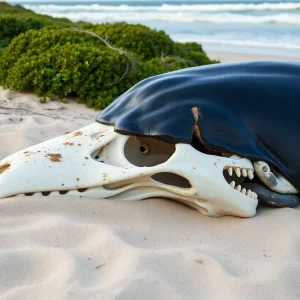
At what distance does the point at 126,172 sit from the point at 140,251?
504 millimetres

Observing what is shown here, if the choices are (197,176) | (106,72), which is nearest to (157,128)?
(197,176)

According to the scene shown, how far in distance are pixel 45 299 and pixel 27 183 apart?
94 cm

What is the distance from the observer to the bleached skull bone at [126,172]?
105 inches

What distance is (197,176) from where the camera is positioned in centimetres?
264

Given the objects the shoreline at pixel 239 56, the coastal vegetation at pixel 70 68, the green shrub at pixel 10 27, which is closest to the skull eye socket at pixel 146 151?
the coastal vegetation at pixel 70 68

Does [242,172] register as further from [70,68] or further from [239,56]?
[239,56]

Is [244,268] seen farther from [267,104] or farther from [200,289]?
[267,104]

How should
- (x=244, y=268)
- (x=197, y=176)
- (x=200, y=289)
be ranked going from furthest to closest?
(x=197, y=176) → (x=244, y=268) → (x=200, y=289)

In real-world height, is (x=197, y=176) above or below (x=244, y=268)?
above

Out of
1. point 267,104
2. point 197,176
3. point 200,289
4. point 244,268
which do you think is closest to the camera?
point 200,289

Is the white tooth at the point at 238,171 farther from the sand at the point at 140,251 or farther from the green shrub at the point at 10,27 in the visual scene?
the green shrub at the point at 10,27

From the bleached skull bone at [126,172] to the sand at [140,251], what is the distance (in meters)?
0.07

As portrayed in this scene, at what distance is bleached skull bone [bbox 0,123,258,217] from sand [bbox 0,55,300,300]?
7 centimetres

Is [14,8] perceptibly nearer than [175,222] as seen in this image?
No
